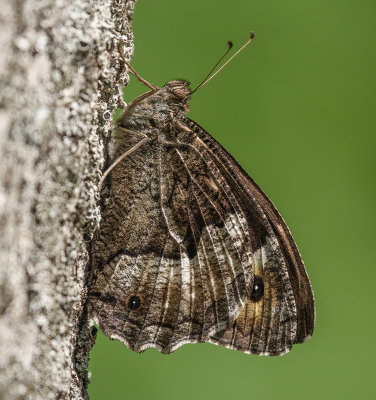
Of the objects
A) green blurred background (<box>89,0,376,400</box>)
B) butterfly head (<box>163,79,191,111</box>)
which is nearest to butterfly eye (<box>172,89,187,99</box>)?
butterfly head (<box>163,79,191,111</box>)

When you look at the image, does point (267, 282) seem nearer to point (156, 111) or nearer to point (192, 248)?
point (192, 248)

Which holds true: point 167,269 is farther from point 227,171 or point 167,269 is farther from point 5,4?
point 5,4

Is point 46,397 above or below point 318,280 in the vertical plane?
below

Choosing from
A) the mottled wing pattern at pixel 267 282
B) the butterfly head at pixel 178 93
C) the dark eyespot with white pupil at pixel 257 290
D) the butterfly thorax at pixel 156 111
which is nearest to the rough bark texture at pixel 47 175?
the butterfly thorax at pixel 156 111

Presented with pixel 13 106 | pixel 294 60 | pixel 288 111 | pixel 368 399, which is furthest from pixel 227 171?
pixel 368 399

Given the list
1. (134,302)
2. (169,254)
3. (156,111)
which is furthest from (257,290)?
Answer: (156,111)

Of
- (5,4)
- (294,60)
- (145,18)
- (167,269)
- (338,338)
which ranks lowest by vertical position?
(338,338)

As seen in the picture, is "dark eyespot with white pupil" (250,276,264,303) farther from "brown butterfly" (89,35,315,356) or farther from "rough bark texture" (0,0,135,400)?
"rough bark texture" (0,0,135,400)

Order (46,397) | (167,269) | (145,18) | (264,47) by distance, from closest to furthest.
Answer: (46,397), (167,269), (145,18), (264,47)
